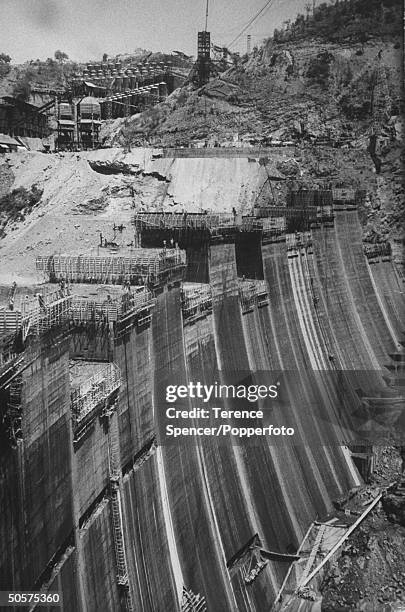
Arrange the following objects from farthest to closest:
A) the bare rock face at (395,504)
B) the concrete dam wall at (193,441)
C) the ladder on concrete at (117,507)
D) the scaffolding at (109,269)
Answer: the bare rock face at (395,504), the scaffolding at (109,269), the ladder on concrete at (117,507), the concrete dam wall at (193,441)

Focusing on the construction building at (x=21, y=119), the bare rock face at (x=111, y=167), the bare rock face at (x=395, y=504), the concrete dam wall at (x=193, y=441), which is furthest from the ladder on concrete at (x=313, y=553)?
the construction building at (x=21, y=119)

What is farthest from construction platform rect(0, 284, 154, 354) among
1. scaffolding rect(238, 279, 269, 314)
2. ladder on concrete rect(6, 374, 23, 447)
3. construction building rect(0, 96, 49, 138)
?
construction building rect(0, 96, 49, 138)

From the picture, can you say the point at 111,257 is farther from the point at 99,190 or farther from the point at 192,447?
the point at 99,190

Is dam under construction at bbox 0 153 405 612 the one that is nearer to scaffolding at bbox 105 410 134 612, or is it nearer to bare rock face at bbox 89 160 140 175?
scaffolding at bbox 105 410 134 612

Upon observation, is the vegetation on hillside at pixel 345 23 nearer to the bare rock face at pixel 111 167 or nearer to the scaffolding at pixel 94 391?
the bare rock face at pixel 111 167

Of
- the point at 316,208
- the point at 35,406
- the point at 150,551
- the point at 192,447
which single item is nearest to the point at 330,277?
the point at 316,208

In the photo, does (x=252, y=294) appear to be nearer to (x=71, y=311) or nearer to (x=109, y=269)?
(x=109, y=269)
